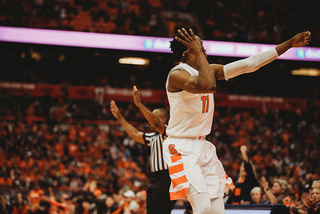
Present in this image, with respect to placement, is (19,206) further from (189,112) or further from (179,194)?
(189,112)

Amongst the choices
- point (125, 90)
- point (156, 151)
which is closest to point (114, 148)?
point (125, 90)

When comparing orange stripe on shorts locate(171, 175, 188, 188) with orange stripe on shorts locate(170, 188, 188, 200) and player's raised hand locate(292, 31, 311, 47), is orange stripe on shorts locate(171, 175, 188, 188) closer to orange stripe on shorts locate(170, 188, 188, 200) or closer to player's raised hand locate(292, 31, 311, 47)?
orange stripe on shorts locate(170, 188, 188, 200)

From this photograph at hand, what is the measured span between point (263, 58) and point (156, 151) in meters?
2.03

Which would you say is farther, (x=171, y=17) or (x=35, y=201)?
(x=171, y=17)

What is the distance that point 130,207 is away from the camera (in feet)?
22.2

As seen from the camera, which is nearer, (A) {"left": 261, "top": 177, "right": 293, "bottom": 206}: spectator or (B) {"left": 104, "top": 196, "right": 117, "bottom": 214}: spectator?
(A) {"left": 261, "top": 177, "right": 293, "bottom": 206}: spectator

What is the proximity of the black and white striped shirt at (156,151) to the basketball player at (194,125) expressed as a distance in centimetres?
130

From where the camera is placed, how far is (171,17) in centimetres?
1995

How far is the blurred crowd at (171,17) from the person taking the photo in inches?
571

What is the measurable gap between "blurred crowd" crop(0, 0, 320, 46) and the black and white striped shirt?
9.72 metres

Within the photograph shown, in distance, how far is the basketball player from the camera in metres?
2.94

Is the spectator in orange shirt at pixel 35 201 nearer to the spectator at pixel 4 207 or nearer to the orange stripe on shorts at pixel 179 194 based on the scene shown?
the spectator at pixel 4 207

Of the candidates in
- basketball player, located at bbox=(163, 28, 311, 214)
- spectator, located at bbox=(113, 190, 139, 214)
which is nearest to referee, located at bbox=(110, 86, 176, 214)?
basketball player, located at bbox=(163, 28, 311, 214)

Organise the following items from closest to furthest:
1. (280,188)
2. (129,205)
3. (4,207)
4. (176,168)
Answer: (176,168), (280,188), (129,205), (4,207)
